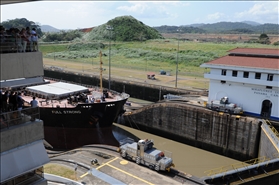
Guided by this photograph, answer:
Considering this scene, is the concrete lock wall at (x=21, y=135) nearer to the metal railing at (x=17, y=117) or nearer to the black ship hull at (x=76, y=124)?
the metal railing at (x=17, y=117)

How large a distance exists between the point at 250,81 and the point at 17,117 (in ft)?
70.2

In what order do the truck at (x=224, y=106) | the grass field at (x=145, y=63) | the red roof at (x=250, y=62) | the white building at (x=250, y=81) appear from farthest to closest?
the grass field at (x=145, y=63)
the truck at (x=224, y=106)
the red roof at (x=250, y=62)
the white building at (x=250, y=81)

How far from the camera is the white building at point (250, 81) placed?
2336cm

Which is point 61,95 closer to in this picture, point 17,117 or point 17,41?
point 17,41

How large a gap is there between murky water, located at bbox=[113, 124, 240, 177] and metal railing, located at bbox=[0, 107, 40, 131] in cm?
1550

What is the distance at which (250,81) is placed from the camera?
79.0 feet

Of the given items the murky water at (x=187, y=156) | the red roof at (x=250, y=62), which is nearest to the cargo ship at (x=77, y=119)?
the murky water at (x=187, y=156)

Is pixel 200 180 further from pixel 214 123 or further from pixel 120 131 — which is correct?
pixel 120 131

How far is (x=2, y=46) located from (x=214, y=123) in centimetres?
2103

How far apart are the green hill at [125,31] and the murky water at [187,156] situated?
98799 mm

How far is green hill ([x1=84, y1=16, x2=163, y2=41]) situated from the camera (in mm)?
125438

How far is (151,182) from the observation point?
15.3 m

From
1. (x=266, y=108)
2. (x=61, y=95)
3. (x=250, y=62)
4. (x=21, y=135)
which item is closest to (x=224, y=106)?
(x=266, y=108)

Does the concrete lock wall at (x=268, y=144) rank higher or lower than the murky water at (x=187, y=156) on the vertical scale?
higher
